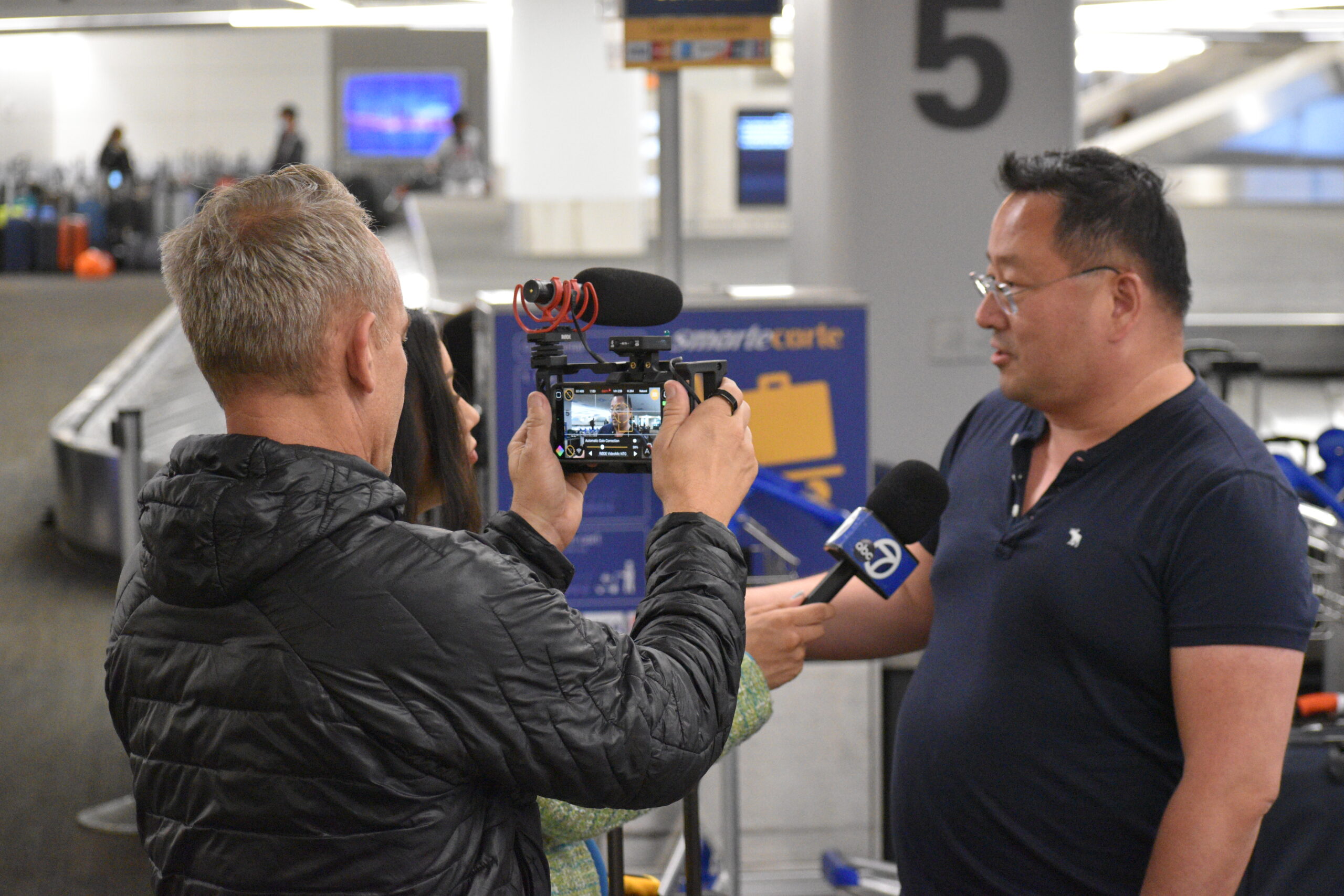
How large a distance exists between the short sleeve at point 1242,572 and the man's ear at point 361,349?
3.48 feet

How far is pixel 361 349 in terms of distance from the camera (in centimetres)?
123

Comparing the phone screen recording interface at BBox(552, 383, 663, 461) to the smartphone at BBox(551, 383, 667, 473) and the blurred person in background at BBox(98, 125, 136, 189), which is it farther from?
the blurred person in background at BBox(98, 125, 136, 189)

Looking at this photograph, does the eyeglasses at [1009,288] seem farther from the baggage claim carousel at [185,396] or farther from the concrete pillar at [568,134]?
the concrete pillar at [568,134]

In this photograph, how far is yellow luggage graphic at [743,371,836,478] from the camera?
3.31 metres

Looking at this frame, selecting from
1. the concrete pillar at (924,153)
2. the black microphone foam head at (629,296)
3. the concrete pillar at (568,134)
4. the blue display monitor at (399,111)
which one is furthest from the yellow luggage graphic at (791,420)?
the blue display monitor at (399,111)

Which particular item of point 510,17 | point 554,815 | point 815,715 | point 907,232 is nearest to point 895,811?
point 554,815

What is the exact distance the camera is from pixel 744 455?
1422 mm

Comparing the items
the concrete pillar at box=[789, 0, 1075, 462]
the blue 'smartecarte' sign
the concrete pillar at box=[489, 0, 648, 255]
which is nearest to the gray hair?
the blue 'smartecarte' sign

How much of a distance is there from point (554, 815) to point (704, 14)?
2884 mm

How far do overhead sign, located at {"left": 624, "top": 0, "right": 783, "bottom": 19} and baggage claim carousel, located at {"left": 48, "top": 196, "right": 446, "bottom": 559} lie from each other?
104 inches

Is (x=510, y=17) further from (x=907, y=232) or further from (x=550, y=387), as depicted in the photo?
(x=550, y=387)

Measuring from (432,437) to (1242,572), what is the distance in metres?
1.11

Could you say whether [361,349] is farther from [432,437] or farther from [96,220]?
[96,220]

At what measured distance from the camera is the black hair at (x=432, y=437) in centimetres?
188
